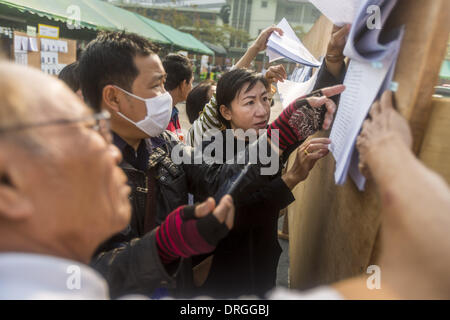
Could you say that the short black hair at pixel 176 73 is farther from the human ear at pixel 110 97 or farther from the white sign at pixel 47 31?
the white sign at pixel 47 31

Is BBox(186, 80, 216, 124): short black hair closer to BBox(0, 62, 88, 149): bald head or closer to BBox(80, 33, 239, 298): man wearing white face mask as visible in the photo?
BBox(80, 33, 239, 298): man wearing white face mask

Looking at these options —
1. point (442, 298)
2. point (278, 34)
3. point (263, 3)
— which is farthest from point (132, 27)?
point (263, 3)

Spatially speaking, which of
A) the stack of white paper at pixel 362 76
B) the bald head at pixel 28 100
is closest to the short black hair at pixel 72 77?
the bald head at pixel 28 100

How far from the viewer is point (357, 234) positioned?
1.08m

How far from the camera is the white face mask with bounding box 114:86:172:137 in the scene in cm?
157

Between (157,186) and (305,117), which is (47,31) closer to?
(157,186)

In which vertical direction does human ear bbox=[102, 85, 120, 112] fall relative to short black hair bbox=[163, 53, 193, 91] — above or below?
below

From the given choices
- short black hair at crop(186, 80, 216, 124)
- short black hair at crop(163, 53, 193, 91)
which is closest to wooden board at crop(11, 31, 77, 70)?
short black hair at crop(163, 53, 193, 91)

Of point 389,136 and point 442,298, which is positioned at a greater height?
point 389,136

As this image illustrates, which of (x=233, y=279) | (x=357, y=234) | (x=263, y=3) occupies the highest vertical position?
(x=263, y=3)

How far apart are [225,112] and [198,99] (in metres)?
1.30

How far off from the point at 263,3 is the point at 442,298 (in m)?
51.4

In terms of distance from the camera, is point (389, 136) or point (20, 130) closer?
point (20, 130)

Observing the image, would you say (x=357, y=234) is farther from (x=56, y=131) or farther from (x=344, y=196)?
(x=56, y=131)
